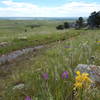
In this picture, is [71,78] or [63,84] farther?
[71,78]

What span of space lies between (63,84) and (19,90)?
130 centimetres

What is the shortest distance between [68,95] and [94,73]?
107cm

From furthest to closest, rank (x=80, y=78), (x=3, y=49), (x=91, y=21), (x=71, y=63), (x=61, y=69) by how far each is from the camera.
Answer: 1. (x=91, y=21)
2. (x=3, y=49)
3. (x=71, y=63)
4. (x=61, y=69)
5. (x=80, y=78)

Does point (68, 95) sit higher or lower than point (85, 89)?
lower

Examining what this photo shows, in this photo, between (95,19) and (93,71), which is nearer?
(93,71)

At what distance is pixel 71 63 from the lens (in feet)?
14.4

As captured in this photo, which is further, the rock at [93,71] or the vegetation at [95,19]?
the vegetation at [95,19]

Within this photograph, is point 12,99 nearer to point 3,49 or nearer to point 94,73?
point 94,73

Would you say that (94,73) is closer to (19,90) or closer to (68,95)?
(68,95)

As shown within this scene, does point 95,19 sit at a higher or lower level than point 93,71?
lower

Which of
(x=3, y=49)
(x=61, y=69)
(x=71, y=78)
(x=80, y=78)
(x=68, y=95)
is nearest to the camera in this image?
(x=80, y=78)

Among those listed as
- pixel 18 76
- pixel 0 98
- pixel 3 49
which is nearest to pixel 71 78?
pixel 0 98

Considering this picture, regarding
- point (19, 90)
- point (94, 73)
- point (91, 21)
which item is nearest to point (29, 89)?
point (19, 90)

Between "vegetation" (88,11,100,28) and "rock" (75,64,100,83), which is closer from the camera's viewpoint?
"rock" (75,64,100,83)
